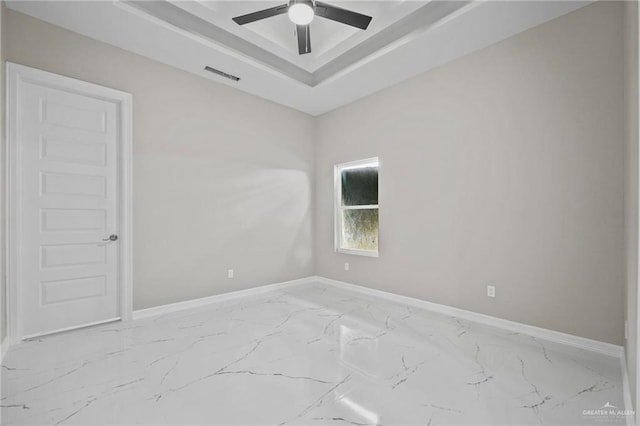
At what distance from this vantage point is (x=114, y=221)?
10.0 ft

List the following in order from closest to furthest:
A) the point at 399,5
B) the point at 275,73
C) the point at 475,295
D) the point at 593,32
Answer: the point at 593,32 → the point at 399,5 → the point at 475,295 → the point at 275,73

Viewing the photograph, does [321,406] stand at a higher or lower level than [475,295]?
lower

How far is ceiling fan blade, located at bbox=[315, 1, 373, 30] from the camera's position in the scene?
228 centimetres

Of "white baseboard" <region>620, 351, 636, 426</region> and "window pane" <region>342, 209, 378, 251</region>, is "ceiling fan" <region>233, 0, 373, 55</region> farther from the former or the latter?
"white baseboard" <region>620, 351, 636, 426</region>

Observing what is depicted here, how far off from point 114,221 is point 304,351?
242 cm

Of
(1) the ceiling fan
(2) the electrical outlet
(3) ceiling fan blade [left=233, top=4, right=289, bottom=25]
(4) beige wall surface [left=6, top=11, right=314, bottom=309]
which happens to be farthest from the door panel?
(2) the electrical outlet

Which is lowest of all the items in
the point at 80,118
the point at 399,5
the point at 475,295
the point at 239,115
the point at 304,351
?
the point at 304,351

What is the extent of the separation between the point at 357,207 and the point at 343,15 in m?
2.61

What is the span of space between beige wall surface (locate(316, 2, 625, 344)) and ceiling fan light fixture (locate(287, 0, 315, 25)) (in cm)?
178

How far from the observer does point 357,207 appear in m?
4.43

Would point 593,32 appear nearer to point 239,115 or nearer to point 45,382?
point 239,115

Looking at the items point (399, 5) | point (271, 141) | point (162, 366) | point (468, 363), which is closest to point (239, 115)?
point (271, 141)

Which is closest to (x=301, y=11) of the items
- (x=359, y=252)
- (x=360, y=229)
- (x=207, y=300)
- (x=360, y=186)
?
(x=360, y=186)

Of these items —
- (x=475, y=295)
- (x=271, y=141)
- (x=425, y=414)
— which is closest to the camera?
(x=425, y=414)
